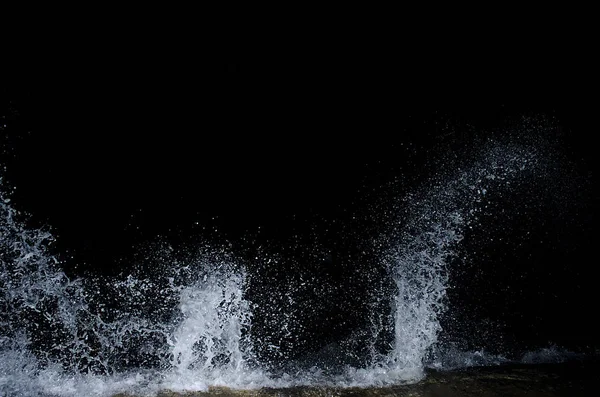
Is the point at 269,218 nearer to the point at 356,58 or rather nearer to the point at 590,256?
Answer: the point at 356,58

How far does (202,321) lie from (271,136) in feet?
7.69

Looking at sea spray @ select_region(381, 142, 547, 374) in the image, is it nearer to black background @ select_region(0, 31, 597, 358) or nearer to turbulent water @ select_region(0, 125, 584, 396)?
turbulent water @ select_region(0, 125, 584, 396)

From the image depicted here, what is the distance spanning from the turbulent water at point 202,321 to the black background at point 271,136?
0.40 metres

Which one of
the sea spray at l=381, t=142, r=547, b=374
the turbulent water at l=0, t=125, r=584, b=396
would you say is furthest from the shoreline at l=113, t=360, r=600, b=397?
the sea spray at l=381, t=142, r=547, b=374

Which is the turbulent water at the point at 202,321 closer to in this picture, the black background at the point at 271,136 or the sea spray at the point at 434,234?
the sea spray at the point at 434,234

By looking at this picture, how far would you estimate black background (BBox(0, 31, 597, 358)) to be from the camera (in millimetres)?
3857

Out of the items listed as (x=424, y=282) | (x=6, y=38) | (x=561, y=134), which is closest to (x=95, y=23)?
(x=6, y=38)

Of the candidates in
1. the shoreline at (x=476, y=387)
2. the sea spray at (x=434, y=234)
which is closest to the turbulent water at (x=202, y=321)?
the sea spray at (x=434, y=234)

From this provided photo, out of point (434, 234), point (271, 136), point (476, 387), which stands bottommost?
point (476, 387)

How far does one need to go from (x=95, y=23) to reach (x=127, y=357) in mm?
3355

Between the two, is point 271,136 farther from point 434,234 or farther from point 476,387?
point 476,387

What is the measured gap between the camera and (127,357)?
3.08 m

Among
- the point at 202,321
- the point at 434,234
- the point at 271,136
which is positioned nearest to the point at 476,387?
the point at 434,234

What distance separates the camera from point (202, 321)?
10.3 feet
